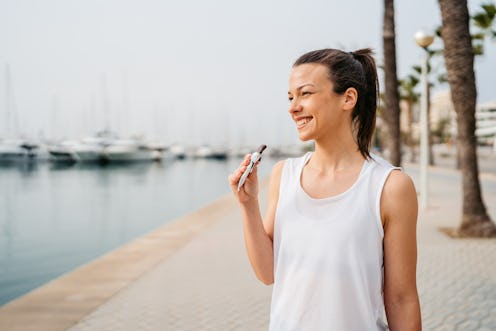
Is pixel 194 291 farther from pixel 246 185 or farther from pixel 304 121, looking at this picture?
pixel 304 121

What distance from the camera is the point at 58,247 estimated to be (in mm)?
10164

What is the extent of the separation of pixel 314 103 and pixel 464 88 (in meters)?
7.93

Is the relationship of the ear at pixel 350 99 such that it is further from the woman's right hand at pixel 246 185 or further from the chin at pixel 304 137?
the woman's right hand at pixel 246 185

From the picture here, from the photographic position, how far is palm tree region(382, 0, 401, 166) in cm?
1298

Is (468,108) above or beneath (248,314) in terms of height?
above

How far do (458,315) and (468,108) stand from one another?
4.81m

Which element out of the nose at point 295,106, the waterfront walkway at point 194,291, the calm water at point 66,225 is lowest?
the calm water at point 66,225

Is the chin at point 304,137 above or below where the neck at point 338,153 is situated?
above

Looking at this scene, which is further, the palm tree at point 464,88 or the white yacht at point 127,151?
the white yacht at point 127,151

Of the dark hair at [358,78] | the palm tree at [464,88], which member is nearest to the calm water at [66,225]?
the dark hair at [358,78]

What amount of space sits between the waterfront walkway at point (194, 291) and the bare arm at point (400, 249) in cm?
333

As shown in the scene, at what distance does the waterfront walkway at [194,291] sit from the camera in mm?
4801

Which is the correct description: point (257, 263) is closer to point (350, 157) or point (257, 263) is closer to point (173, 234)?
point (350, 157)

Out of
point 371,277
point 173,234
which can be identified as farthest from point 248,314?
point 173,234
